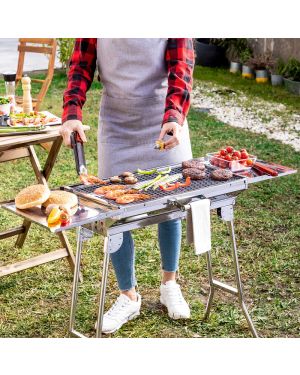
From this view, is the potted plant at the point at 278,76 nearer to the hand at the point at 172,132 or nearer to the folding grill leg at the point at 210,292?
the folding grill leg at the point at 210,292

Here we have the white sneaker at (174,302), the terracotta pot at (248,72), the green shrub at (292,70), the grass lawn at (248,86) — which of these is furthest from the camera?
the terracotta pot at (248,72)

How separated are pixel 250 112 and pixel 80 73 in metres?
5.78

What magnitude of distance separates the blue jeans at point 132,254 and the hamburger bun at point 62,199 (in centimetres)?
78

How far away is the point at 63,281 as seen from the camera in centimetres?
471

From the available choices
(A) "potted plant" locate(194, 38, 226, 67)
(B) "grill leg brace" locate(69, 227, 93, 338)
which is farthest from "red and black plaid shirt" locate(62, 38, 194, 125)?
(A) "potted plant" locate(194, 38, 226, 67)

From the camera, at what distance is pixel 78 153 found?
11.4 ft

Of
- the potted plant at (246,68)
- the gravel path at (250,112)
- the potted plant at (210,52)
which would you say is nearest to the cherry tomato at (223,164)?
the gravel path at (250,112)

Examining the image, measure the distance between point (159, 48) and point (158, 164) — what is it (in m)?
0.61

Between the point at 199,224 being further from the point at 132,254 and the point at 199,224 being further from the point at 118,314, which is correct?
the point at 118,314

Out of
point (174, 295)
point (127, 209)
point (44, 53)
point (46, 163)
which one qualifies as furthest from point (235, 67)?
point (127, 209)

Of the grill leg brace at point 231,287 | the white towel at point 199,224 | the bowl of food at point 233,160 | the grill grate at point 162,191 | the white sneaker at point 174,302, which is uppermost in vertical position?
the bowl of food at point 233,160

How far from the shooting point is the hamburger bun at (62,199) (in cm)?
303

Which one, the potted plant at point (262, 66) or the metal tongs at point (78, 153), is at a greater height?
the metal tongs at point (78, 153)
